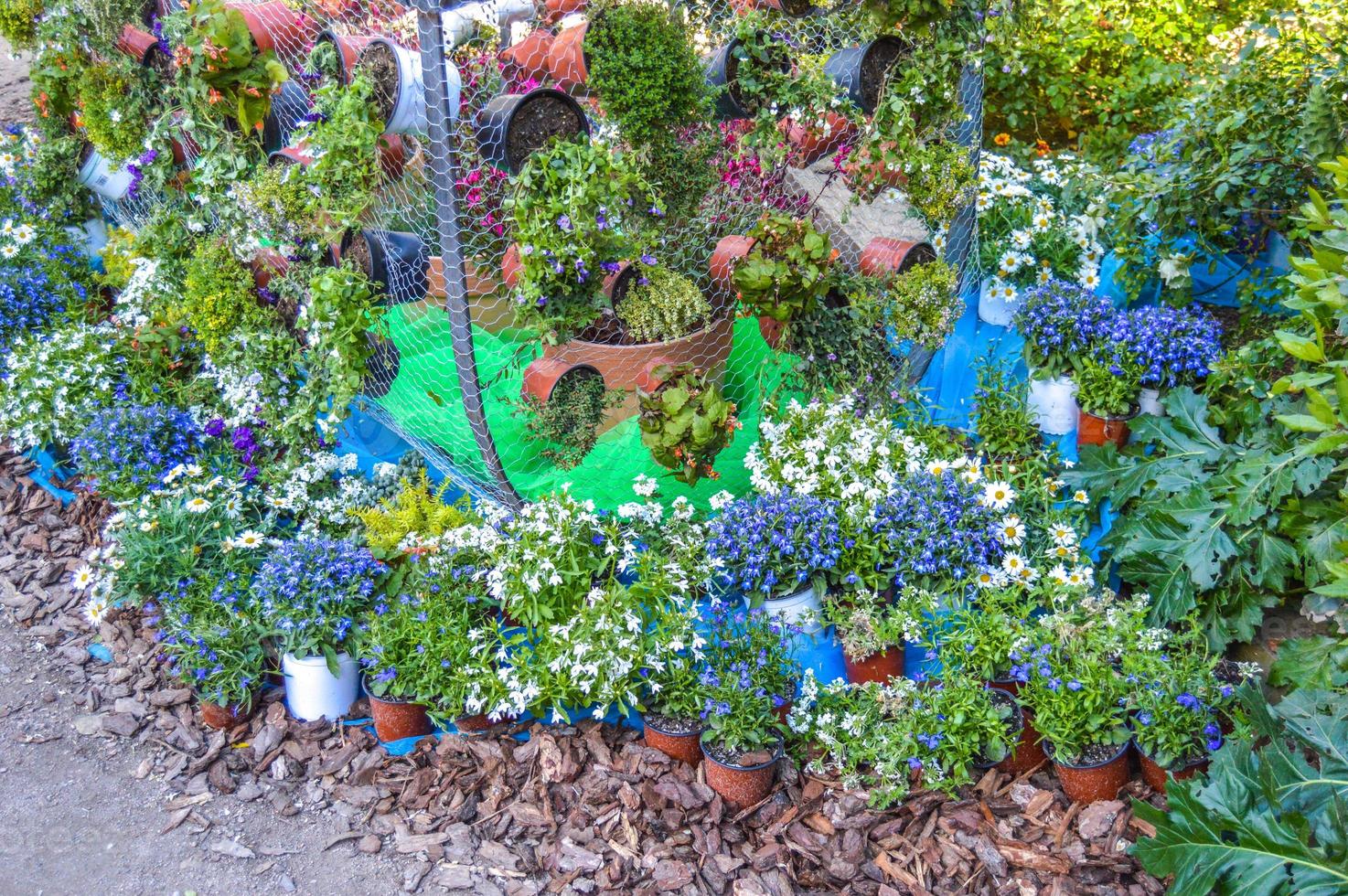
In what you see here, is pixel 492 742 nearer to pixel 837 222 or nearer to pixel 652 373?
pixel 652 373

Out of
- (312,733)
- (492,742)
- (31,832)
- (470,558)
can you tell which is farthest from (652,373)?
(31,832)

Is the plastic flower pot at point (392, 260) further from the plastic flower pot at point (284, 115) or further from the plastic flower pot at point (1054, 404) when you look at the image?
the plastic flower pot at point (1054, 404)

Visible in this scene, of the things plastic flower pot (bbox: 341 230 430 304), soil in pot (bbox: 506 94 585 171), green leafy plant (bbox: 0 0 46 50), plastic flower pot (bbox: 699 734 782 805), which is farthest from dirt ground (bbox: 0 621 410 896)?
green leafy plant (bbox: 0 0 46 50)

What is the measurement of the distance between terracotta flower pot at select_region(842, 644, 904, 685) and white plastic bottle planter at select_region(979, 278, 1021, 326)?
1500 millimetres

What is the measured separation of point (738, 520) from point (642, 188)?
1.09 meters

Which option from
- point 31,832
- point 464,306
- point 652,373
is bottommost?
point 31,832

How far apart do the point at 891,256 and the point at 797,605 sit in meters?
1.32

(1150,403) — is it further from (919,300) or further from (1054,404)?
(919,300)

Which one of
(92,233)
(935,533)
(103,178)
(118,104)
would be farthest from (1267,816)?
(92,233)

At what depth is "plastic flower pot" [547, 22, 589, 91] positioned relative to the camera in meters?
3.22

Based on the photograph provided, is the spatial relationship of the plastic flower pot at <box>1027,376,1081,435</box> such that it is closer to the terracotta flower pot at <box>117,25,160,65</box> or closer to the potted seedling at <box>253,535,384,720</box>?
the potted seedling at <box>253,535,384,720</box>

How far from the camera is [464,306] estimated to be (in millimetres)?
3098

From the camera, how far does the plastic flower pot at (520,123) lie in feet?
10.1

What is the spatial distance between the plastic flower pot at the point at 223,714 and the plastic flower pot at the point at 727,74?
248cm
